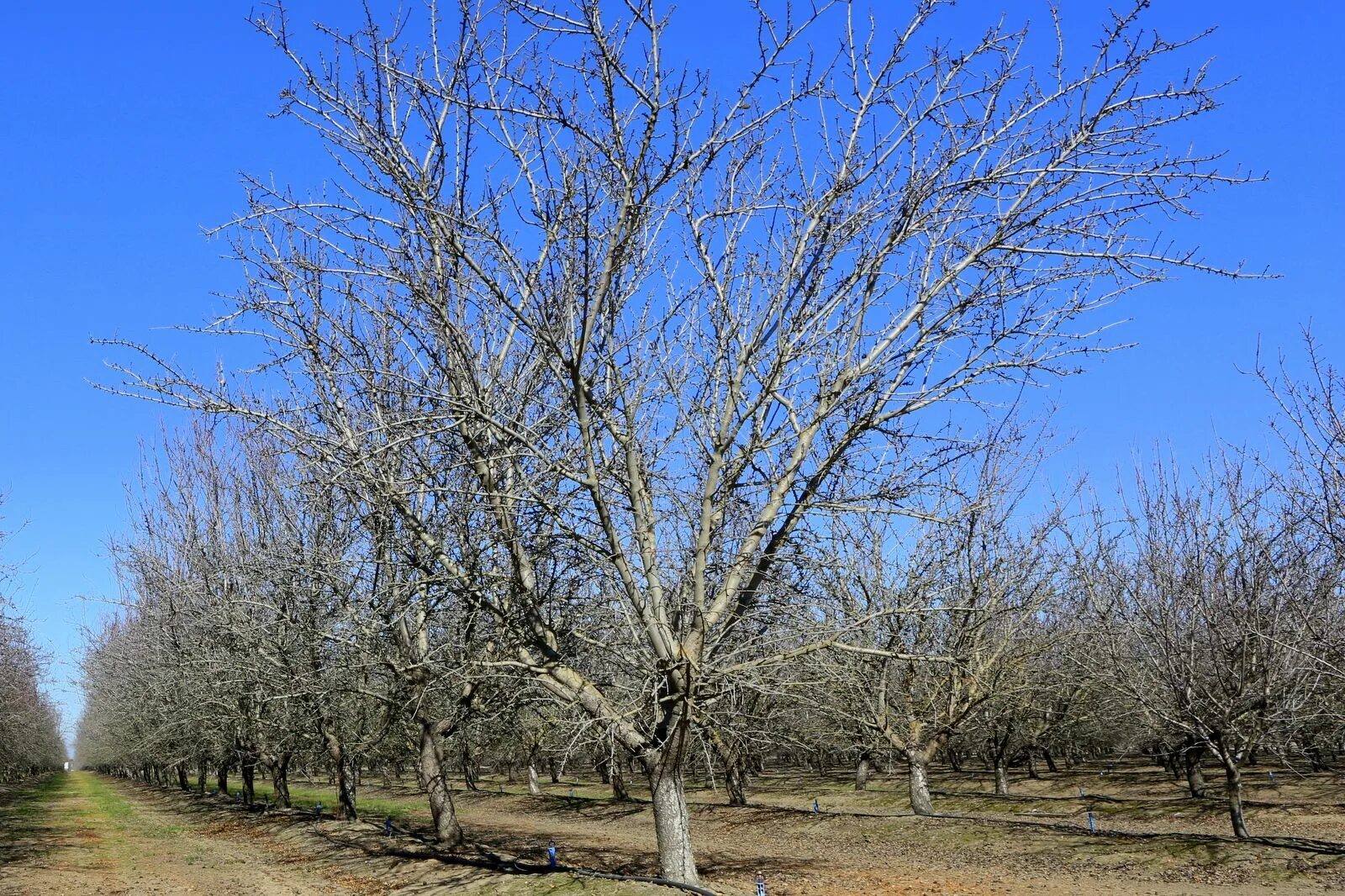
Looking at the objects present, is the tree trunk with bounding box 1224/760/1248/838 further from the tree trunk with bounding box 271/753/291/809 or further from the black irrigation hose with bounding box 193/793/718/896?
the tree trunk with bounding box 271/753/291/809

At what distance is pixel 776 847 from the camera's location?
21.1 meters

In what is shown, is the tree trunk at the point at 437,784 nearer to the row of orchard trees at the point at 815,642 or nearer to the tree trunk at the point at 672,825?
the row of orchard trees at the point at 815,642

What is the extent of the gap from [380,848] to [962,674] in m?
11.8

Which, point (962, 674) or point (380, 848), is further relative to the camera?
point (962, 674)

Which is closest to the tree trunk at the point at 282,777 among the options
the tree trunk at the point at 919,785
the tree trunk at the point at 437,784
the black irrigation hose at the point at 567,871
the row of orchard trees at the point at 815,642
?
the row of orchard trees at the point at 815,642

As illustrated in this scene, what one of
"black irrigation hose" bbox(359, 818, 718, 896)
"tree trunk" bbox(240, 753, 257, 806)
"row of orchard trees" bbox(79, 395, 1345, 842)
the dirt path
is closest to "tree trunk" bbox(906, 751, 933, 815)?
"row of orchard trees" bbox(79, 395, 1345, 842)

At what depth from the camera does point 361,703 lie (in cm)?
2136

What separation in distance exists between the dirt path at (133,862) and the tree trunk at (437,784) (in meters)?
1.85

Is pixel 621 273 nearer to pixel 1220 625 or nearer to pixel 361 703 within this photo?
pixel 1220 625

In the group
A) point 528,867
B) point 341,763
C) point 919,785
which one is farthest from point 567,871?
point 341,763

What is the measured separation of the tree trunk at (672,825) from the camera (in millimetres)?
8406

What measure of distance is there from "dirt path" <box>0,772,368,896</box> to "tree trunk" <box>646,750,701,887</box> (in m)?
7.64

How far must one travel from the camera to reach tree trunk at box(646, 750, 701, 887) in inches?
331

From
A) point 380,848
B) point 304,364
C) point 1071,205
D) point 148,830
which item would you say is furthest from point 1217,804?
point 148,830
